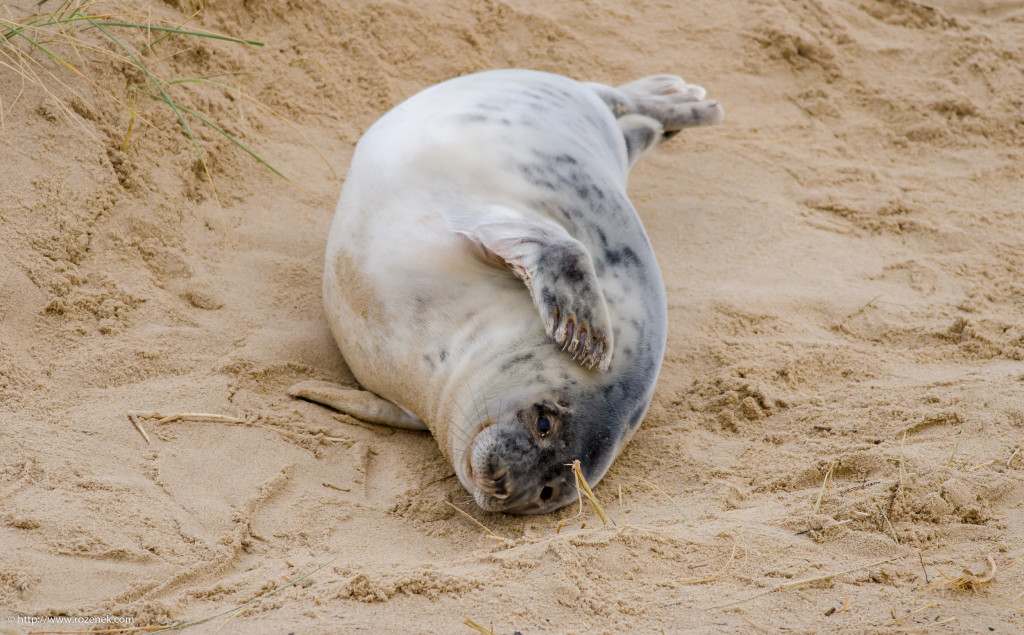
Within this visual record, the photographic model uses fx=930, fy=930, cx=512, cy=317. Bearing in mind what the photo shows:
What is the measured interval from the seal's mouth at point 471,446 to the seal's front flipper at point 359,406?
1.32ft

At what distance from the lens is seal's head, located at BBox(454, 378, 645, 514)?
2.55 meters

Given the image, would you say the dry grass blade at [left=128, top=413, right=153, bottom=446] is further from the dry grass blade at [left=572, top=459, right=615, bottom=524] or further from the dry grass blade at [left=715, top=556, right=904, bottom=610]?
the dry grass blade at [left=715, top=556, right=904, bottom=610]

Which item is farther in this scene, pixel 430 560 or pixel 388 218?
pixel 388 218

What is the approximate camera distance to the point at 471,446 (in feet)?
8.71

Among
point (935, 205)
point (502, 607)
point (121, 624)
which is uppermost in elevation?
point (121, 624)

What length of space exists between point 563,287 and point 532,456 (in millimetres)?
483

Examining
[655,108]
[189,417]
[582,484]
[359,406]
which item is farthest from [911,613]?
[655,108]

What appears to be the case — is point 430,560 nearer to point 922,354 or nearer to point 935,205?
point 922,354

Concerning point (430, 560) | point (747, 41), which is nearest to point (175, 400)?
point (430, 560)

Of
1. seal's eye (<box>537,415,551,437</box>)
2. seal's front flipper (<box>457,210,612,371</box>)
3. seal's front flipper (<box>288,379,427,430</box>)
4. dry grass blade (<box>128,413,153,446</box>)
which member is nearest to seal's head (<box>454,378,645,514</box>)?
seal's eye (<box>537,415,551,437</box>)

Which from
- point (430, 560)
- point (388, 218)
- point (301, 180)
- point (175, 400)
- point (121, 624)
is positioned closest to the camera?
point (121, 624)

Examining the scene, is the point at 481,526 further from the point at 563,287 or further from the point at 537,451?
the point at 563,287

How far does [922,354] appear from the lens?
3389mm

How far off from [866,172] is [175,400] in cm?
351
